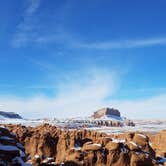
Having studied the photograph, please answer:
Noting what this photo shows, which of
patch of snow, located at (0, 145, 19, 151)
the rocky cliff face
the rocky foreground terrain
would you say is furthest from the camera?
the rocky foreground terrain

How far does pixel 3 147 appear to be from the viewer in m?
42.1

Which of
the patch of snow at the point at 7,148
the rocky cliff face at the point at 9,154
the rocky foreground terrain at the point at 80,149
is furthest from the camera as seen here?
the rocky foreground terrain at the point at 80,149

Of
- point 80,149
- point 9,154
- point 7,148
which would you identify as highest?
point 80,149

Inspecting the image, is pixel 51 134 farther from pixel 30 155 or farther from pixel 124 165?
pixel 124 165

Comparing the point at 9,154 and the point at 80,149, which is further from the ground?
the point at 80,149

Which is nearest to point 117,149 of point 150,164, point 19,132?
point 150,164

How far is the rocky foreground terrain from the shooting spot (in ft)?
150

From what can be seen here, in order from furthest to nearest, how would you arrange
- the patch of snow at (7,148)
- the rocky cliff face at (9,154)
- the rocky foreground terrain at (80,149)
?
the rocky foreground terrain at (80,149) → the patch of snow at (7,148) → the rocky cliff face at (9,154)

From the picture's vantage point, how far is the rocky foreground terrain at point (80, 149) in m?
45.6

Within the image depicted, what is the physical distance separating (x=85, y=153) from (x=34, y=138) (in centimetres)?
4747

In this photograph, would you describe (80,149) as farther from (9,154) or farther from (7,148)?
(9,154)

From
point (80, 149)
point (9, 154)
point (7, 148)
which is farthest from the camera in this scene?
point (80, 149)

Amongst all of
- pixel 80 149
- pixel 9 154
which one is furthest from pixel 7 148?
pixel 80 149

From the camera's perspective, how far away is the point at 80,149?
8706cm
